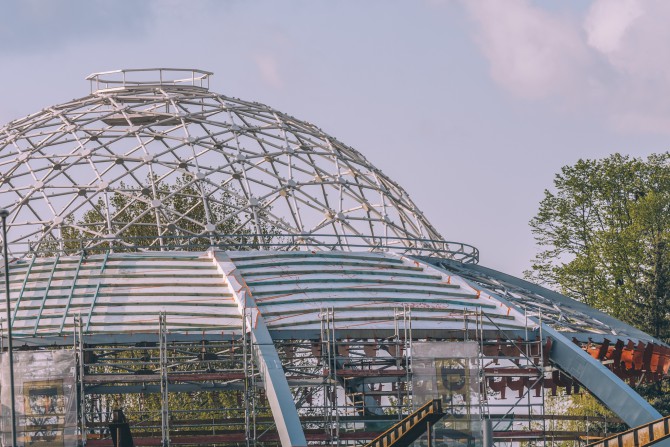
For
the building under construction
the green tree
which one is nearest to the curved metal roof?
the building under construction

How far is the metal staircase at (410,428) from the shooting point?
139 ft

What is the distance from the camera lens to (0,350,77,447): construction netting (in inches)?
1709

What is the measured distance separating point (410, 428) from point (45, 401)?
31.8 ft

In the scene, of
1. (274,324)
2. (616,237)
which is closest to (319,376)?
(274,324)

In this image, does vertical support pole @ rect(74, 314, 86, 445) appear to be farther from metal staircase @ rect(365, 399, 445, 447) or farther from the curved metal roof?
metal staircase @ rect(365, 399, 445, 447)

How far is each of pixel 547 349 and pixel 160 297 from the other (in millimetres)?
11235

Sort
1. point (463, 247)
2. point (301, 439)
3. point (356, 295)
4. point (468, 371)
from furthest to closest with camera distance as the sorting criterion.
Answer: point (463, 247) → point (356, 295) → point (468, 371) → point (301, 439)

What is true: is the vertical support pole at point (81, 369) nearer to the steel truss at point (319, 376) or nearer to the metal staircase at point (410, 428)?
the steel truss at point (319, 376)

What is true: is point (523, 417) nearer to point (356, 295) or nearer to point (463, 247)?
point (356, 295)

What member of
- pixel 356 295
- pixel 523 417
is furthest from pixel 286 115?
pixel 523 417

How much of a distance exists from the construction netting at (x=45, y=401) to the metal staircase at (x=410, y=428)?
8.03m

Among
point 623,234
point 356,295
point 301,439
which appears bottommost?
point 301,439

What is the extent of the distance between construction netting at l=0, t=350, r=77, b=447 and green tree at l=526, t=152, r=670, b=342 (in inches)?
1238

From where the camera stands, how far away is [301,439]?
137 ft
